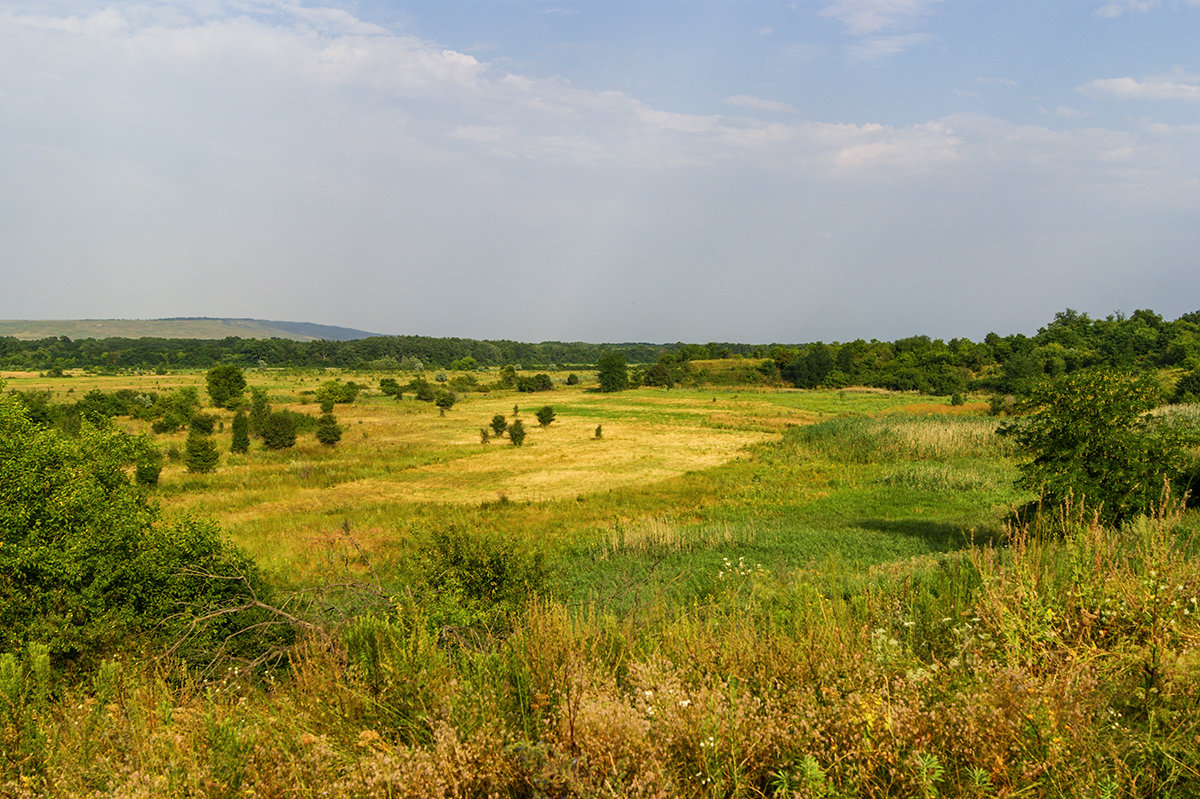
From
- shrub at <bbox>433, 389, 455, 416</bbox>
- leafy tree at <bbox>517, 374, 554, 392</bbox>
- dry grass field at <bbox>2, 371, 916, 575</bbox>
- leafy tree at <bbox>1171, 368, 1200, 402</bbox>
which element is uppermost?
leafy tree at <bbox>1171, 368, 1200, 402</bbox>

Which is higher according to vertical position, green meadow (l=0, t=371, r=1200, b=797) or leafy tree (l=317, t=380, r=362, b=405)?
green meadow (l=0, t=371, r=1200, b=797)

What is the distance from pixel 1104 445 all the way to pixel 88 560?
1541 cm

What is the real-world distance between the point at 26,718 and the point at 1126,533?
1122 cm

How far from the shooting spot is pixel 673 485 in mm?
26969

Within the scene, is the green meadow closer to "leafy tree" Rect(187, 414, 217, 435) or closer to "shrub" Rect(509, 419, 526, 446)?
"shrub" Rect(509, 419, 526, 446)

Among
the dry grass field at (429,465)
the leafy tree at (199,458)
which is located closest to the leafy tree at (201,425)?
the dry grass field at (429,465)

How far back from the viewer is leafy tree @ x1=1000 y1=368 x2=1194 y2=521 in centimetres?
1011

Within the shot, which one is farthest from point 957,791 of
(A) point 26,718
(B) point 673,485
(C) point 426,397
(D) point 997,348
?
(D) point 997,348

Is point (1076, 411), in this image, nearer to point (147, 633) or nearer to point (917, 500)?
point (917, 500)

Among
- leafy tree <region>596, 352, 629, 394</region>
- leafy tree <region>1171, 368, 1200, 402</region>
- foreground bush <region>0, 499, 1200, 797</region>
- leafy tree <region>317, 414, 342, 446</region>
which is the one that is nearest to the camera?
foreground bush <region>0, 499, 1200, 797</region>

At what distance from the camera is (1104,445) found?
34.2ft

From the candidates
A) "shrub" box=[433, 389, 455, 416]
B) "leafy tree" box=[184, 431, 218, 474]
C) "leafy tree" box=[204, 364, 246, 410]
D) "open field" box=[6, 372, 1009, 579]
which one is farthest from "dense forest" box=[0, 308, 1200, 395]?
"leafy tree" box=[184, 431, 218, 474]

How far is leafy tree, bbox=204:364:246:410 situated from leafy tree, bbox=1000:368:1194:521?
60.8 metres

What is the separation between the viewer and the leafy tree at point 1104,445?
1011 centimetres
